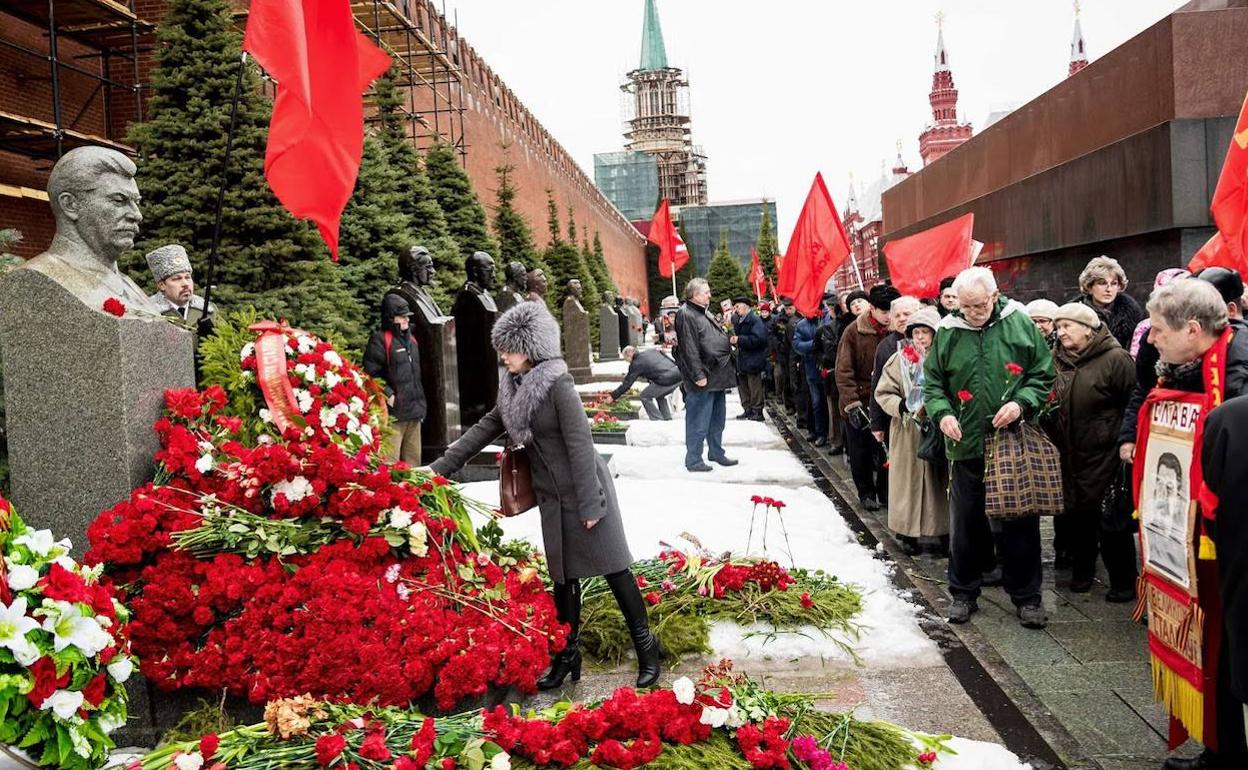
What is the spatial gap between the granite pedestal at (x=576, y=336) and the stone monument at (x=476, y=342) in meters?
9.08

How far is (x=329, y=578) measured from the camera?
3957 mm

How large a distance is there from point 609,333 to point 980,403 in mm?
22242

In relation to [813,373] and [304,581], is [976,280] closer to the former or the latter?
[304,581]

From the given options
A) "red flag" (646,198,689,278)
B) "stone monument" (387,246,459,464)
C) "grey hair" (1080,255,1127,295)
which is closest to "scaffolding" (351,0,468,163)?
"red flag" (646,198,689,278)

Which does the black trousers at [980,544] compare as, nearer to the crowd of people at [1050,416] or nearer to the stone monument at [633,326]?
the crowd of people at [1050,416]

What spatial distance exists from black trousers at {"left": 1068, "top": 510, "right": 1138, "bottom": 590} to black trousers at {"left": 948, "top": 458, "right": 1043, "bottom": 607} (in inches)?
22.1

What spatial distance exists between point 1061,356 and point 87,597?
16.2 ft

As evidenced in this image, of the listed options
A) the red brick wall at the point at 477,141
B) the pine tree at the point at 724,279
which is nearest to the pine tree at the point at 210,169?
the red brick wall at the point at 477,141

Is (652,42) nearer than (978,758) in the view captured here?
No

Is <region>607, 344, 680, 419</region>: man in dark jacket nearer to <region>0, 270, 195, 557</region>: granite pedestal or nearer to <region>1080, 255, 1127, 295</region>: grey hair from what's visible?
<region>1080, 255, 1127, 295</region>: grey hair

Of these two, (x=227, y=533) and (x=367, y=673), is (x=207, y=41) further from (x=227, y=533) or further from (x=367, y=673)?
(x=367, y=673)

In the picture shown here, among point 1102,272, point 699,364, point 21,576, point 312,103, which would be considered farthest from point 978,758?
point 699,364

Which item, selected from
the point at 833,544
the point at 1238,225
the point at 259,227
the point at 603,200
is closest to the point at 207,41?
the point at 259,227

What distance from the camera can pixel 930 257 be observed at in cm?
1029
